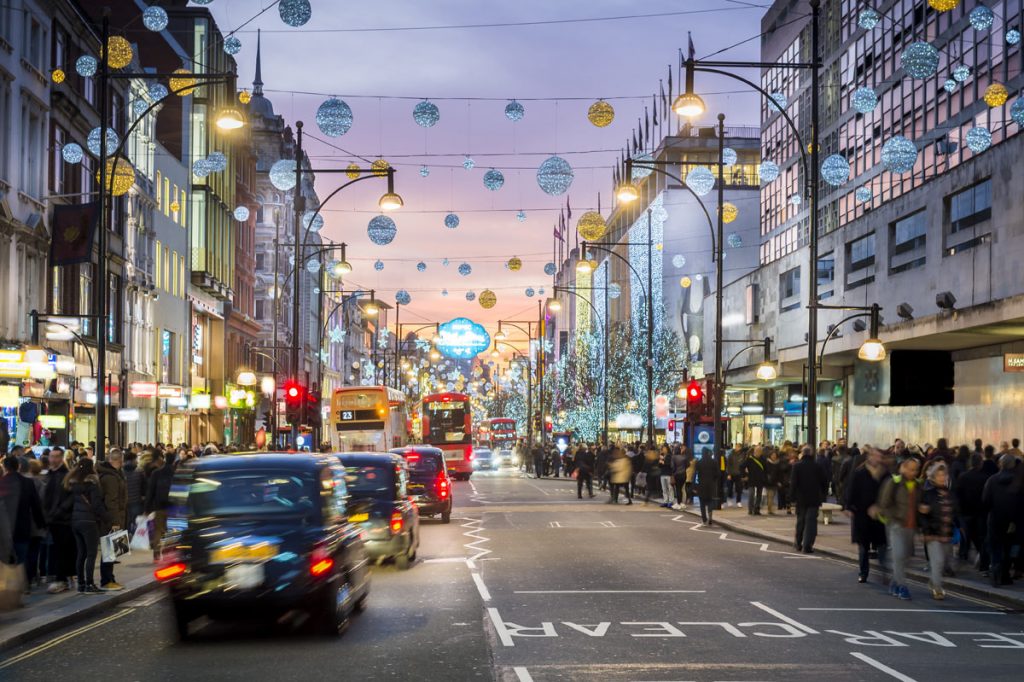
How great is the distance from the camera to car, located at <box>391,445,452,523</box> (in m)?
31.1

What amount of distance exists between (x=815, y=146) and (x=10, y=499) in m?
18.7

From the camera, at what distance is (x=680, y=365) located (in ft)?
283

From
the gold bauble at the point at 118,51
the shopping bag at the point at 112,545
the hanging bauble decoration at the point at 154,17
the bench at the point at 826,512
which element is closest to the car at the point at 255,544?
the shopping bag at the point at 112,545

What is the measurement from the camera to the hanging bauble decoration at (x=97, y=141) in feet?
127

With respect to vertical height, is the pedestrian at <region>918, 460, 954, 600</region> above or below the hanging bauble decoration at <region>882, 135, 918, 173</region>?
below

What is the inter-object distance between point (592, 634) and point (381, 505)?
701cm

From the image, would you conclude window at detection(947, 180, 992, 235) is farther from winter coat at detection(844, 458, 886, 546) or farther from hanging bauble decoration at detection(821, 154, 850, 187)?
winter coat at detection(844, 458, 886, 546)

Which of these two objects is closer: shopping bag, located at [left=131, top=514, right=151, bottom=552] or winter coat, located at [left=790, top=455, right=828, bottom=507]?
shopping bag, located at [left=131, top=514, right=151, bottom=552]

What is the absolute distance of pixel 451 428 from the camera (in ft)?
231

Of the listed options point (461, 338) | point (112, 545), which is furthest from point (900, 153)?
point (461, 338)

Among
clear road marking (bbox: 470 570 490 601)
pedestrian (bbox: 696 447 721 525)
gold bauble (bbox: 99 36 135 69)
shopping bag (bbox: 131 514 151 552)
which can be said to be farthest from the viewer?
pedestrian (bbox: 696 447 721 525)

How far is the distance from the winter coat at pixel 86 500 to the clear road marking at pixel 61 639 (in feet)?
4.38

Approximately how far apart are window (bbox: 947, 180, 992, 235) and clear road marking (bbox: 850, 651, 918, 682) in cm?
2160

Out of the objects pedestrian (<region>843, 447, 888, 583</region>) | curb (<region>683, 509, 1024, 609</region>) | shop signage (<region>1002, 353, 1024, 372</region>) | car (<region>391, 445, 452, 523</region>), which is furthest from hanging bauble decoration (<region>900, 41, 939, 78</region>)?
car (<region>391, 445, 452, 523</region>)
